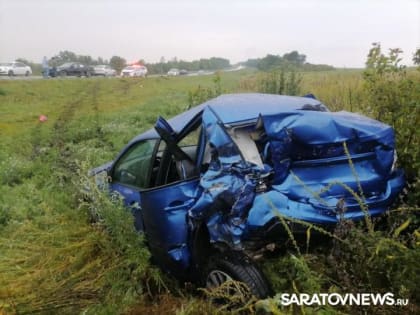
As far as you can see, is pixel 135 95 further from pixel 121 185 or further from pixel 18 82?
pixel 121 185

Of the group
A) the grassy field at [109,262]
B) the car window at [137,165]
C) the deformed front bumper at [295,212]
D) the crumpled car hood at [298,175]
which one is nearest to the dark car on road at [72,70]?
the grassy field at [109,262]

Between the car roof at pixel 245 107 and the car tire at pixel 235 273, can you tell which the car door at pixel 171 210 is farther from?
the car tire at pixel 235 273

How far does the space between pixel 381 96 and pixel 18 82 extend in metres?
29.4

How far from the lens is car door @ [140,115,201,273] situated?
337 cm

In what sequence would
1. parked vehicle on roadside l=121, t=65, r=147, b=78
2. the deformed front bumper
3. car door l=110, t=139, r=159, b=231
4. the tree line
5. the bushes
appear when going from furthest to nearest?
parked vehicle on roadside l=121, t=65, r=147, b=78
the tree line
car door l=110, t=139, r=159, b=231
the bushes
the deformed front bumper

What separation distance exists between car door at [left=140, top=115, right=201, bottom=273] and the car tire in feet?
1.05

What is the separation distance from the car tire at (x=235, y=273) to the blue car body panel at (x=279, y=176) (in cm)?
14

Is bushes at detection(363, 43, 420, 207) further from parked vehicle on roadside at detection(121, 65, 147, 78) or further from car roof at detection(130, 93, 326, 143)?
parked vehicle on roadside at detection(121, 65, 147, 78)

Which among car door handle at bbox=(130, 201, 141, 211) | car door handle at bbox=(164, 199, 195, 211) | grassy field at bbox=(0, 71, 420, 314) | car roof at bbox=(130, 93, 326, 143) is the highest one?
car roof at bbox=(130, 93, 326, 143)

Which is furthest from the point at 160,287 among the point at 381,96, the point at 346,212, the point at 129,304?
the point at 381,96

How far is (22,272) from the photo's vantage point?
4109 mm

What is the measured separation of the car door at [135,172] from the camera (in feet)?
13.2

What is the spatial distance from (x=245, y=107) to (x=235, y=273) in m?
1.38

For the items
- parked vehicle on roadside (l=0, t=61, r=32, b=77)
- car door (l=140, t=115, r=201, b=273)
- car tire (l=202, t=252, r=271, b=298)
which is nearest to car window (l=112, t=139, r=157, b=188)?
car door (l=140, t=115, r=201, b=273)
